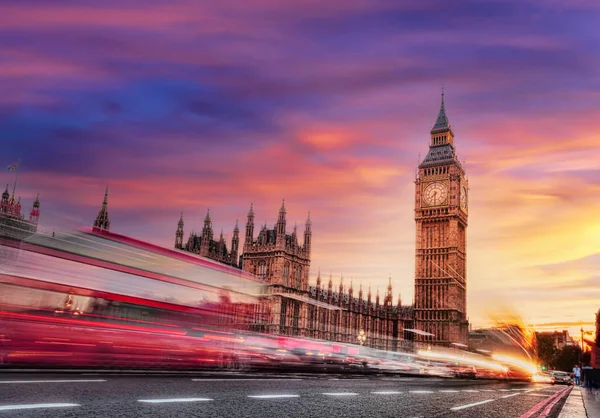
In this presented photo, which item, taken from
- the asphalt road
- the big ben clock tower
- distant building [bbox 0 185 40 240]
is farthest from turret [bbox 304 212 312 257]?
the asphalt road

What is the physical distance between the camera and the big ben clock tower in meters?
82.9

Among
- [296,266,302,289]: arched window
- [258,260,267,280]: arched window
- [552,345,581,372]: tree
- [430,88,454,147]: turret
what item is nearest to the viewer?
[258,260,267,280]: arched window

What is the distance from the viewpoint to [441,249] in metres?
85.7

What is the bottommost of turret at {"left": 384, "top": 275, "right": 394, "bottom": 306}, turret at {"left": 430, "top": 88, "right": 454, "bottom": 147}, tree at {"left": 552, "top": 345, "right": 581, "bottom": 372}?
tree at {"left": 552, "top": 345, "right": 581, "bottom": 372}

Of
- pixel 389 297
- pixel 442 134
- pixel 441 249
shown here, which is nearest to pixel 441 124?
pixel 442 134

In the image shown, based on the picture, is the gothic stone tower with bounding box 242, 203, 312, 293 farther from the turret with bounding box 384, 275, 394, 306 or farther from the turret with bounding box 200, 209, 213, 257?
the turret with bounding box 384, 275, 394, 306

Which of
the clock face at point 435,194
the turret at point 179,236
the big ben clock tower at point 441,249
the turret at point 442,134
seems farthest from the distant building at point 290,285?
the turret at point 442,134

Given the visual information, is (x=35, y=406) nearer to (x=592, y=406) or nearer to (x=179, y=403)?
(x=179, y=403)

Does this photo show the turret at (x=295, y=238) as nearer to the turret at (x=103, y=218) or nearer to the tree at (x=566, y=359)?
the turret at (x=103, y=218)

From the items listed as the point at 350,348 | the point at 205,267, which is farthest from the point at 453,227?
the point at 205,267

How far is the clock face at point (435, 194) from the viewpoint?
286 feet

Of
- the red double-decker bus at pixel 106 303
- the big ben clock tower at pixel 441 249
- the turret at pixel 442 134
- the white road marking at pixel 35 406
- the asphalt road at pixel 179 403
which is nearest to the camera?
the white road marking at pixel 35 406

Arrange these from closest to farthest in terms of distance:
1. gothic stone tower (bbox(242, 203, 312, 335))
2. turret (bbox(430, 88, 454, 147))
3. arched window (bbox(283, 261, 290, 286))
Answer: gothic stone tower (bbox(242, 203, 312, 335)) < arched window (bbox(283, 261, 290, 286)) < turret (bbox(430, 88, 454, 147))

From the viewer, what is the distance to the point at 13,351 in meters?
11.6
